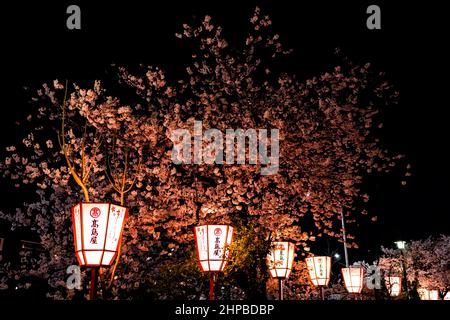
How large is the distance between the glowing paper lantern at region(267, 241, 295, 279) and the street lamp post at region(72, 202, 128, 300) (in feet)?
20.2

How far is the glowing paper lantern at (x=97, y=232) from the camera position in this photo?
8414mm

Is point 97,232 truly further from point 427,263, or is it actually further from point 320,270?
point 427,263

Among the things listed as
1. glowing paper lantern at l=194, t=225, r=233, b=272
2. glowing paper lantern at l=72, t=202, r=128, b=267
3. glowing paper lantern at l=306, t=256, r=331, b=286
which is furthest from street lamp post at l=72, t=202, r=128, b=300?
glowing paper lantern at l=306, t=256, r=331, b=286

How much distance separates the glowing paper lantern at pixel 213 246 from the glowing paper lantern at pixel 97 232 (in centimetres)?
267

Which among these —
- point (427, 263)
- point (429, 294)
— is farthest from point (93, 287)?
point (427, 263)

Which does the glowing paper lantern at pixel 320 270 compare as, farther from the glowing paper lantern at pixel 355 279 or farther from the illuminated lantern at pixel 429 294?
the illuminated lantern at pixel 429 294

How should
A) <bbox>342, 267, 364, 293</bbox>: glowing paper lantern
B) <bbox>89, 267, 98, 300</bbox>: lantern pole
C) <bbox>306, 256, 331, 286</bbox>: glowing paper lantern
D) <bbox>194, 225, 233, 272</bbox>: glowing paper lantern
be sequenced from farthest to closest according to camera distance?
<bbox>342, 267, 364, 293</bbox>: glowing paper lantern, <bbox>306, 256, 331, 286</bbox>: glowing paper lantern, <bbox>194, 225, 233, 272</bbox>: glowing paper lantern, <bbox>89, 267, 98, 300</bbox>: lantern pole

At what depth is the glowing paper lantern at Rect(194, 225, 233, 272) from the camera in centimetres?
1081

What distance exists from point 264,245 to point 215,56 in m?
6.61

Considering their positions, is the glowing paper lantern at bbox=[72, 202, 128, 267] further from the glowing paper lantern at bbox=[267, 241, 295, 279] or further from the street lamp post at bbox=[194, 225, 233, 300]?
the glowing paper lantern at bbox=[267, 241, 295, 279]

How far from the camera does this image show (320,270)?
637 inches

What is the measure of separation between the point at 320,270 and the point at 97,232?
10.1 metres

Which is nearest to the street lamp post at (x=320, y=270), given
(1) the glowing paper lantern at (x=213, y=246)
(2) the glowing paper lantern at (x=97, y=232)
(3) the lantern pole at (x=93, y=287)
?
(1) the glowing paper lantern at (x=213, y=246)
